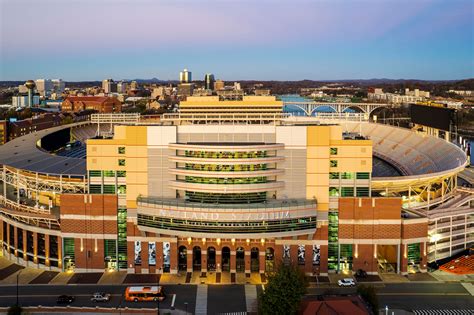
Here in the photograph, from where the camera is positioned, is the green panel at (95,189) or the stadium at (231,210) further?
the green panel at (95,189)

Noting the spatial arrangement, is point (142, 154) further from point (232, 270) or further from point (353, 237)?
point (353, 237)

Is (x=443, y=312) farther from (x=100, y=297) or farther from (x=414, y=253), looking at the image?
(x=100, y=297)

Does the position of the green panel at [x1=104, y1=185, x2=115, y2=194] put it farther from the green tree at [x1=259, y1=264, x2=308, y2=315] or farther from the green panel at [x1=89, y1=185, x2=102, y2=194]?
the green tree at [x1=259, y1=264, x2=308, y2=315]

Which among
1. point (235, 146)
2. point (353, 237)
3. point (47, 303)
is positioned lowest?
point (47, 303)

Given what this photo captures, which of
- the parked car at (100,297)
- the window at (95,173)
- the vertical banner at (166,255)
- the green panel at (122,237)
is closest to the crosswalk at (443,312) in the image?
the vertical banner at (166,255)

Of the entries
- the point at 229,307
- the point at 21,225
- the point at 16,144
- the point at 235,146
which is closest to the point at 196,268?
the point at 229,307

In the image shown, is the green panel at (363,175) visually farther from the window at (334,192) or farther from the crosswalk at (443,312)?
the crosswalk at (443,312)
